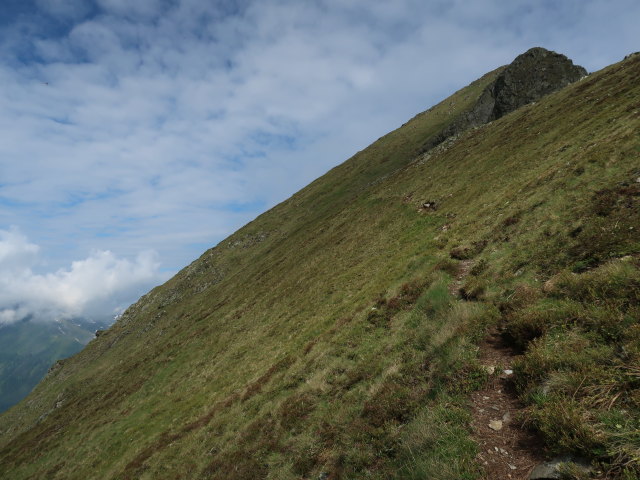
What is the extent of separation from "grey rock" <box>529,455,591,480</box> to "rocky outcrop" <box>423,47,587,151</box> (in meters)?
59.9

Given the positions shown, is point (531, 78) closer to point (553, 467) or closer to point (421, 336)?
point (421, 336)

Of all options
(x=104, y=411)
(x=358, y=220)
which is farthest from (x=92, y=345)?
(x=358, y=220)

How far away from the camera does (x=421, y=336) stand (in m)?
12.1

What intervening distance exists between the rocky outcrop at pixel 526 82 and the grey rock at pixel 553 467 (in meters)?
59.9

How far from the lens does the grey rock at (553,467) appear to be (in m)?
5.04

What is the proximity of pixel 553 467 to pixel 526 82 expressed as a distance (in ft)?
210

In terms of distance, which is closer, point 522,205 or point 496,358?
point 496,358

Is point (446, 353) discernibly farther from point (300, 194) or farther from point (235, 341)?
point (300, 194)

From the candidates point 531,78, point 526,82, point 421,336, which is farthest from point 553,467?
point 531,78

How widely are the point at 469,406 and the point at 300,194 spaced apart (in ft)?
284

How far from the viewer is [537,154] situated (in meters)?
27.1

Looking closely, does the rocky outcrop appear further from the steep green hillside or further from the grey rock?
Result: the grey rock

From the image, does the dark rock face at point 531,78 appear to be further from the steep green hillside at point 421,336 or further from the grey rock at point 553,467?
the grey rock at point 553,467

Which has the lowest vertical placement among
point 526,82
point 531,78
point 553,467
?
point 553,467
